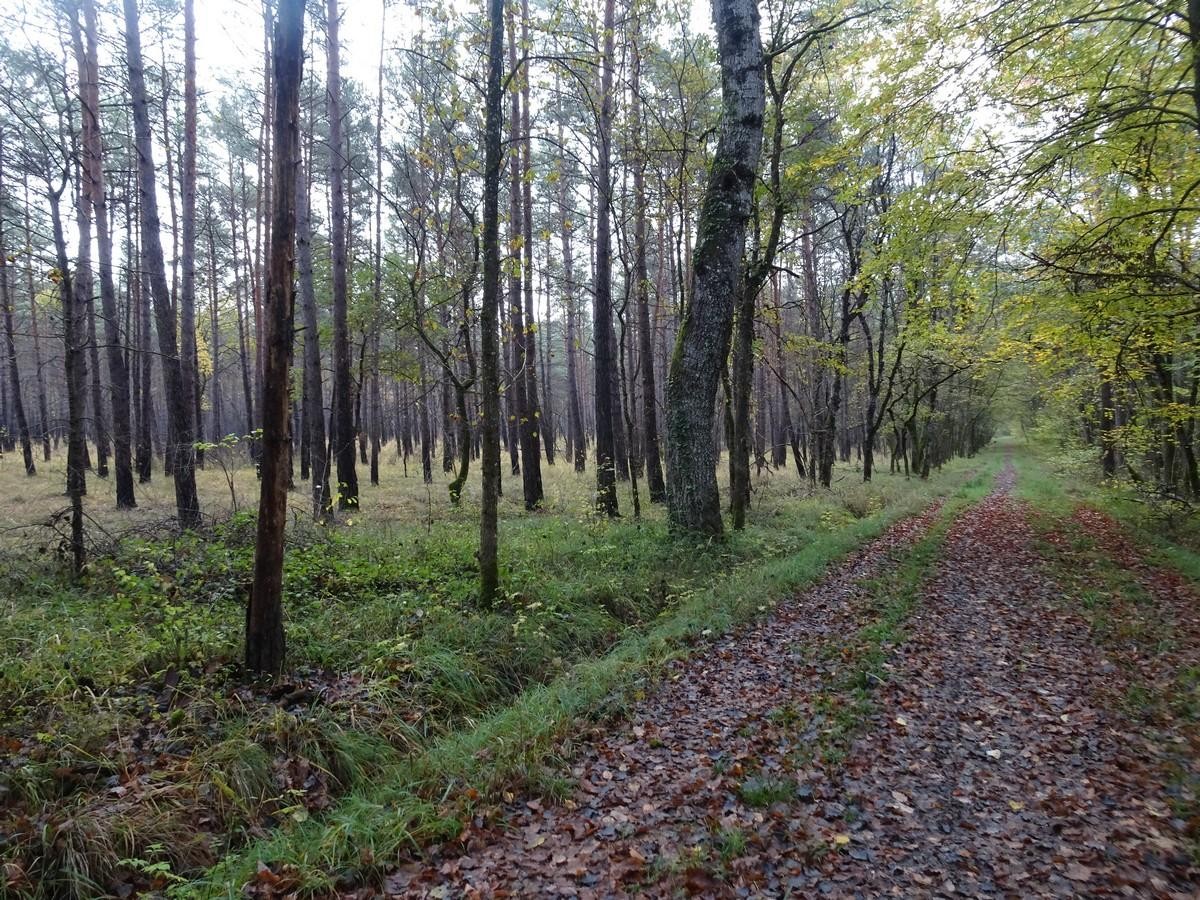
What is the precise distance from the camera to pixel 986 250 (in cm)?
1232

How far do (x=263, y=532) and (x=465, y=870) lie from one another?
3.06 metres

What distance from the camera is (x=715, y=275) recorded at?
30.4 ft

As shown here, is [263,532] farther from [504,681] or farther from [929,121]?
[929,121]

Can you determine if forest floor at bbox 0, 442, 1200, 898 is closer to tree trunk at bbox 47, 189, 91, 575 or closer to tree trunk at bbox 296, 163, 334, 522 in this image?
tree trunk at bbox 47, 189, 91, 575

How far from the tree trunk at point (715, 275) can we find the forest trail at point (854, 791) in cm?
388

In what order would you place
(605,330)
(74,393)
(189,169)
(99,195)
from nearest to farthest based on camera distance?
1. (74,393)
2. (99,195)
3. (189,169)
4. (605,330)

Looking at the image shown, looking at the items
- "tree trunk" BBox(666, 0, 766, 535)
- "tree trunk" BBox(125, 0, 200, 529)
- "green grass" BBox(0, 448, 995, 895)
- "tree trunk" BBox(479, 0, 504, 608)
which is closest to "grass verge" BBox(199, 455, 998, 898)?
"green grass" BBox(0, 448, 995, 895)

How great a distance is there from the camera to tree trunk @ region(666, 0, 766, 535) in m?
8.99

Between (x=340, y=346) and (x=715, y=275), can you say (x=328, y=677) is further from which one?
(x=340, y=346)

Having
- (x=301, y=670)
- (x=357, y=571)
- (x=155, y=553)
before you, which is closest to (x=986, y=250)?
(x=357, y=571)

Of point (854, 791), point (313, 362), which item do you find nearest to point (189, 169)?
point (313, 362)

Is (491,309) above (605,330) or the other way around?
the other way around

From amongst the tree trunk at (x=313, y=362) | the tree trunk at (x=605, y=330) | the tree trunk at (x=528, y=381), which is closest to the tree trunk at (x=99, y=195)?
the tree trunk at (x=313, y=362)

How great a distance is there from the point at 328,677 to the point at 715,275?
7485 millimetres
